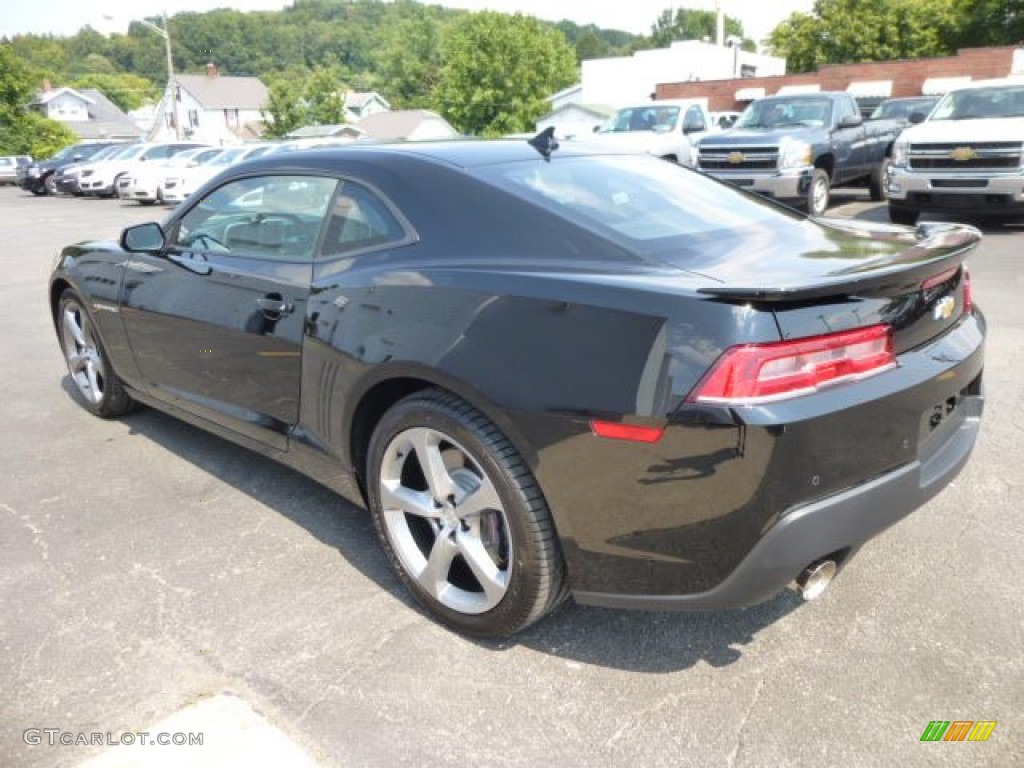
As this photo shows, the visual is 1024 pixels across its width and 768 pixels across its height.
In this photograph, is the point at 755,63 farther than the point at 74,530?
Yes

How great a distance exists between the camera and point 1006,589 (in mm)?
2947

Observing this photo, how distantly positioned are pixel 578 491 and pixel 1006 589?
166 cm

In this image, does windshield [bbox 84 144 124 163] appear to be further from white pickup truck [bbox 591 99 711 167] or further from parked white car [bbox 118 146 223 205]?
white pickup truck [bbox 591 99 711 167]

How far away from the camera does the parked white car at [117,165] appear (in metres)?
25.6

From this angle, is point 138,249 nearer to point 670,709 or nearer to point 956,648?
point 670,709

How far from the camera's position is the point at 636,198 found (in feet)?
10.1

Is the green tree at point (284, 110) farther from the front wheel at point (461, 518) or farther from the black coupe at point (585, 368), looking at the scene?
the front wheel at point (461, 518)

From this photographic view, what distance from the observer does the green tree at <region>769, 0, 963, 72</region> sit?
5403 cm

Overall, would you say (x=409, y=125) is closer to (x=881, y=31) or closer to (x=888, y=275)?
(x=881, y=31)

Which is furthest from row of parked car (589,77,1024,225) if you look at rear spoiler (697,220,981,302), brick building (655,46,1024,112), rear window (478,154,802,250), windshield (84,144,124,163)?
brick building (655,46,1024,112)

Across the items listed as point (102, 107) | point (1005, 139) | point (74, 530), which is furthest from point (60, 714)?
point (102, 107)

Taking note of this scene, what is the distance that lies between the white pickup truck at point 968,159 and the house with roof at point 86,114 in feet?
285

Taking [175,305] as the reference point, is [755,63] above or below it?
above

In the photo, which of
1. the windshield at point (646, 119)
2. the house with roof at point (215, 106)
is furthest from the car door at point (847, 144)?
the house with roof at point (215, 106)
